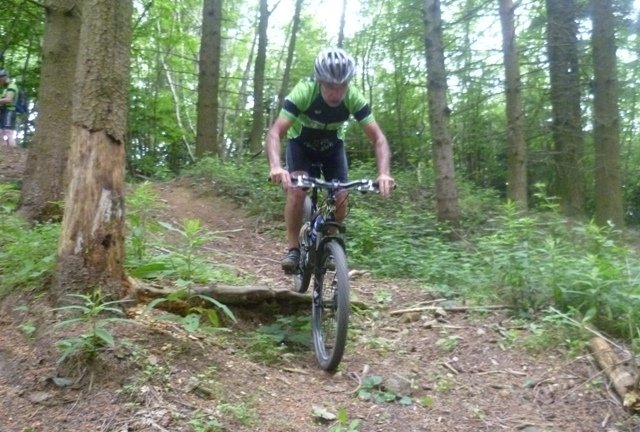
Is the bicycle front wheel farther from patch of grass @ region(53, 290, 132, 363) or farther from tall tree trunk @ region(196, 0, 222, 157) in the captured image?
tall tree trunk @ region(196, 0, 222, 157)

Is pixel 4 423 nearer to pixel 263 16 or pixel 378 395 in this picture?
pixel 378 395

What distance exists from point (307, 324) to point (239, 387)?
50.2 inches

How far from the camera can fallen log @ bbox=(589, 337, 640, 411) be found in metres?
3.50

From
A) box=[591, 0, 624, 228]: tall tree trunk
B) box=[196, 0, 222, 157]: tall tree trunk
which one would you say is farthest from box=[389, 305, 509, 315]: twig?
box=[196, 0, 222, 157]: tall tree trunk

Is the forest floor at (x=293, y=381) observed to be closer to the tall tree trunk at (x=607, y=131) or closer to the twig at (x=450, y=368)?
the twig at (x=450, y=368)

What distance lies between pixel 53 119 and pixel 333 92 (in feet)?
11.8

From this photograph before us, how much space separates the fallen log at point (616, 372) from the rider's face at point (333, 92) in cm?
246

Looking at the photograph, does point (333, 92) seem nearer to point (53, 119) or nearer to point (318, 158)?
point (318, 158)

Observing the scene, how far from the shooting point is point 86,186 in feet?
12.6

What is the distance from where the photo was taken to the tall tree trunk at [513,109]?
9609 millimetres

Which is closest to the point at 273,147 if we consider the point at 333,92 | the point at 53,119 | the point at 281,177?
the point at 281,177

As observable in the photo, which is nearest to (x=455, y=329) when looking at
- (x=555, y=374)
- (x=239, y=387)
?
(x=555, y=374)

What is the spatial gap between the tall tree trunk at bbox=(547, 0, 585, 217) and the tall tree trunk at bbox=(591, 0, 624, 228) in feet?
4.45

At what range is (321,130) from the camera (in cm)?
495
